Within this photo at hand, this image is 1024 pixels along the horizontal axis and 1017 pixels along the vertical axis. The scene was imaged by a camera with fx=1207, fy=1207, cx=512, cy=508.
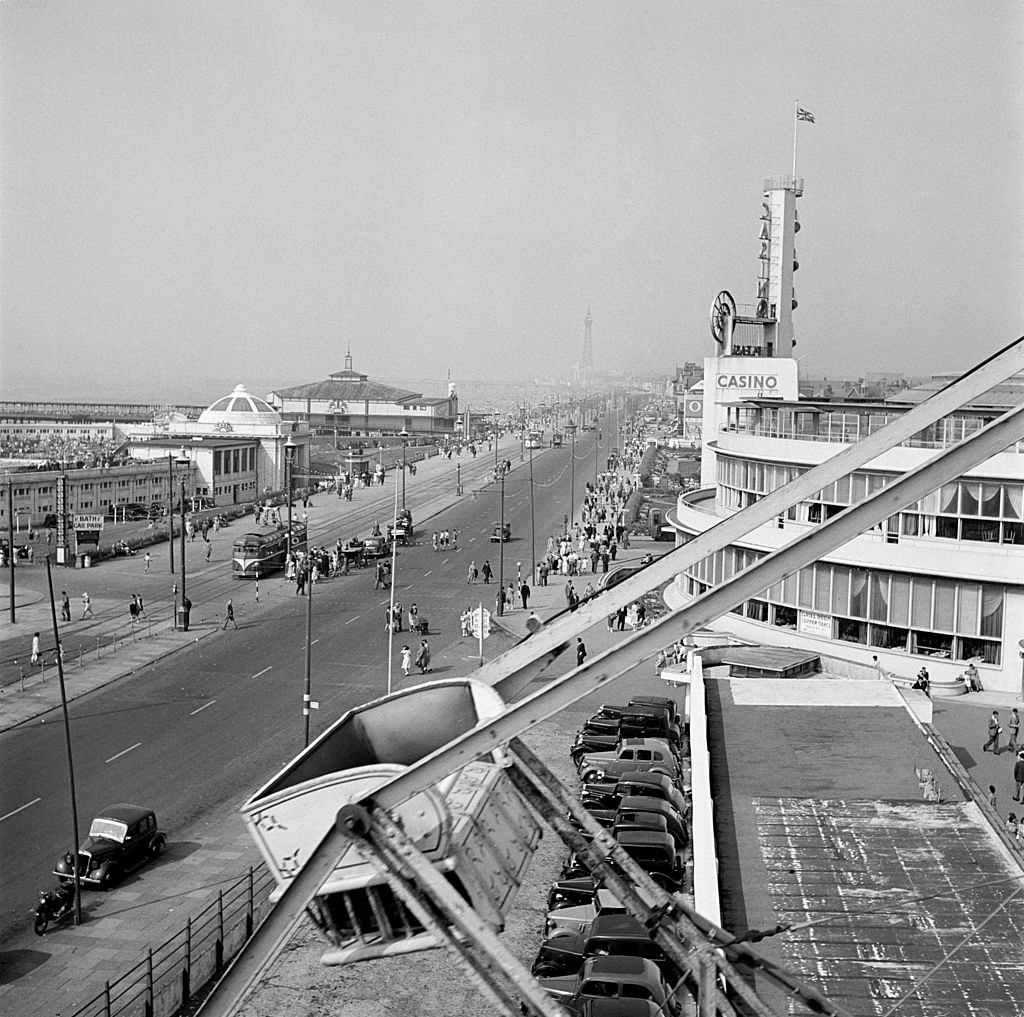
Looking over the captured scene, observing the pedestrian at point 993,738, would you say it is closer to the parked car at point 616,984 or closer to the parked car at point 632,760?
the parked car at point 632,760

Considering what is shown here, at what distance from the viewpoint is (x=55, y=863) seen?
1812cm

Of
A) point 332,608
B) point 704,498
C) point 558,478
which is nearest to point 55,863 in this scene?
point 332,608

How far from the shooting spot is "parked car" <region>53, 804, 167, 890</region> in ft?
57.6

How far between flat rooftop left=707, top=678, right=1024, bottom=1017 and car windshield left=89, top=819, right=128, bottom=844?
29.0 feet

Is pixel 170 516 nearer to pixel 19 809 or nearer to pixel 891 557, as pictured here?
pixel 19 809

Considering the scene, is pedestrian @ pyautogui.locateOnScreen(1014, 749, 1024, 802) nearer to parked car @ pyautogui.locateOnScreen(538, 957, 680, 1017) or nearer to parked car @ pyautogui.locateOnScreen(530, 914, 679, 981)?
parked car @ pyautogui.locateOnScreen(530, 914, 679, 981)

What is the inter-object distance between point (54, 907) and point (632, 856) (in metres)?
8.24

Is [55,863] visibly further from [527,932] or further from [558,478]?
[558,478]

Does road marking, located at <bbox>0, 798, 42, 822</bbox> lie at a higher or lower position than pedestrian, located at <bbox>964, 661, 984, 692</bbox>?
lower

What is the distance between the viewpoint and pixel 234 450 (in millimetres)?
79125

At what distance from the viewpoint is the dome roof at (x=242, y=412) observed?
90250mm

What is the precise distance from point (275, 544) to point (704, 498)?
17.4 meters

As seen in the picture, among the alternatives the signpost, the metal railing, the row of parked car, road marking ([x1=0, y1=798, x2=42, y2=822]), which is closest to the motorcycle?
the metal railing

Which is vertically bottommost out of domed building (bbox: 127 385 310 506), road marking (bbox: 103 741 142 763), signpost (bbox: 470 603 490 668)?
road marking (bbox: 103 741 142 763)
